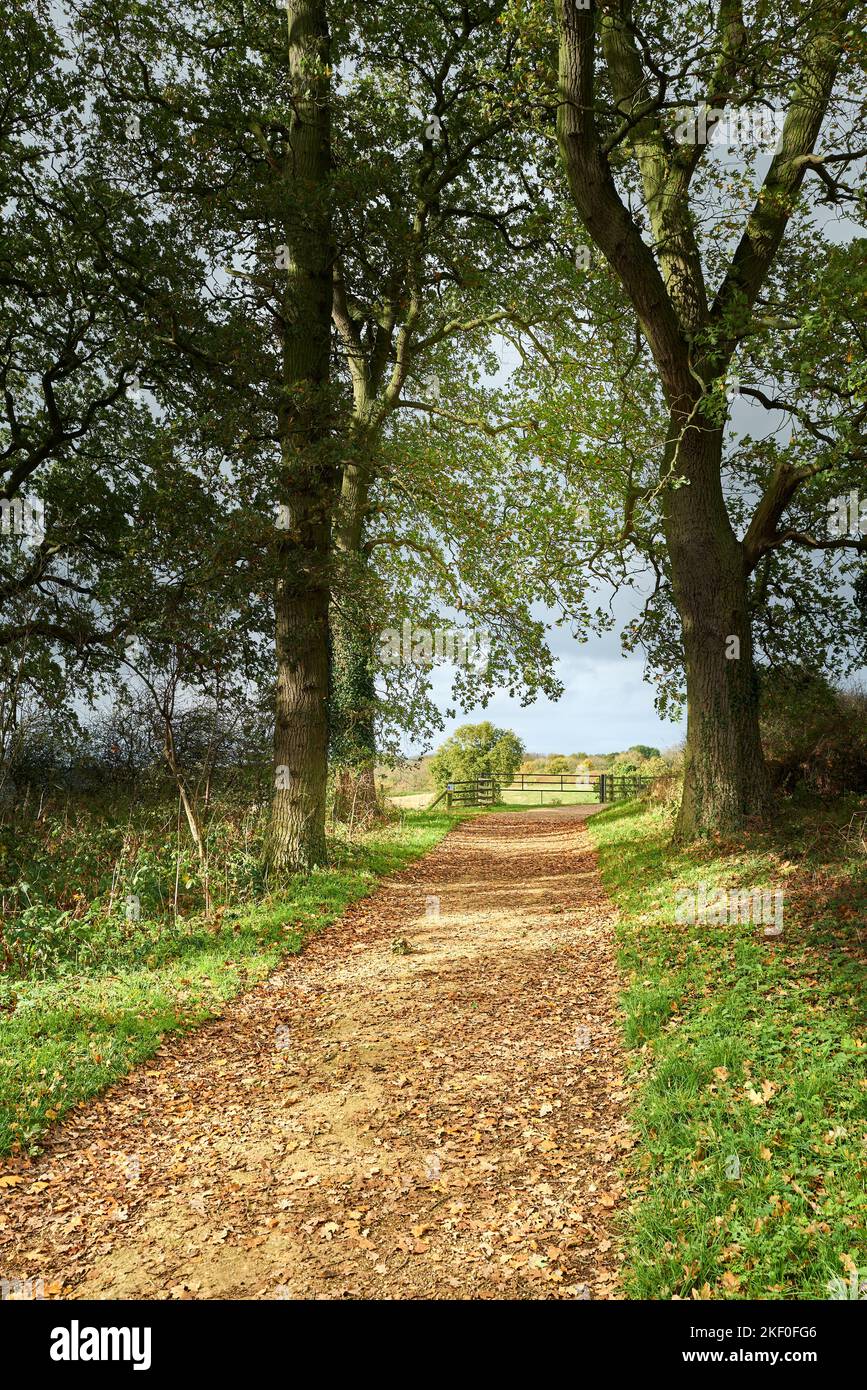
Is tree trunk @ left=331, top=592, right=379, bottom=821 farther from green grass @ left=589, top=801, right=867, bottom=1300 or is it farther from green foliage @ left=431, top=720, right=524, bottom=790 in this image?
green foliage @ left=431, top=720, right=524, bottom=790

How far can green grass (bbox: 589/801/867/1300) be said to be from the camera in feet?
11.7

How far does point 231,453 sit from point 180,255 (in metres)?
3.53

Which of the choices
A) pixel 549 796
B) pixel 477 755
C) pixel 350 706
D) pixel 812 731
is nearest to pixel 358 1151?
pixel 812 731

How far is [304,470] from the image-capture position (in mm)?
11320

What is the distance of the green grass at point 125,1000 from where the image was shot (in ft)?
18.1

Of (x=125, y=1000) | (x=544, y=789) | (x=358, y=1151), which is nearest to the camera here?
(x=358, y=1151)

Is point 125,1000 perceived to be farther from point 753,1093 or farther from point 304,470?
point 304,470

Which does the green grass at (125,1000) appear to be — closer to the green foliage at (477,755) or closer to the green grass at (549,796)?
the green foliage at (477,755)

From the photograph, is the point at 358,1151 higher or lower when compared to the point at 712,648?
lower

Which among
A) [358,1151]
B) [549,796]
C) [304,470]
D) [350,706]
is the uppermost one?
[304,470]

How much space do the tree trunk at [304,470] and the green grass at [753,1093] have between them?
5.09 meters

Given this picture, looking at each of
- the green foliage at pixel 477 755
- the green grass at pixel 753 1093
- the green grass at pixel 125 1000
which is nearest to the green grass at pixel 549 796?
the green foliage at pixel 477 755

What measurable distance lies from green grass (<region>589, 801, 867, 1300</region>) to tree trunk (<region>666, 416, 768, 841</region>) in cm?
236

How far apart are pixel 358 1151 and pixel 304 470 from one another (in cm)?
865
